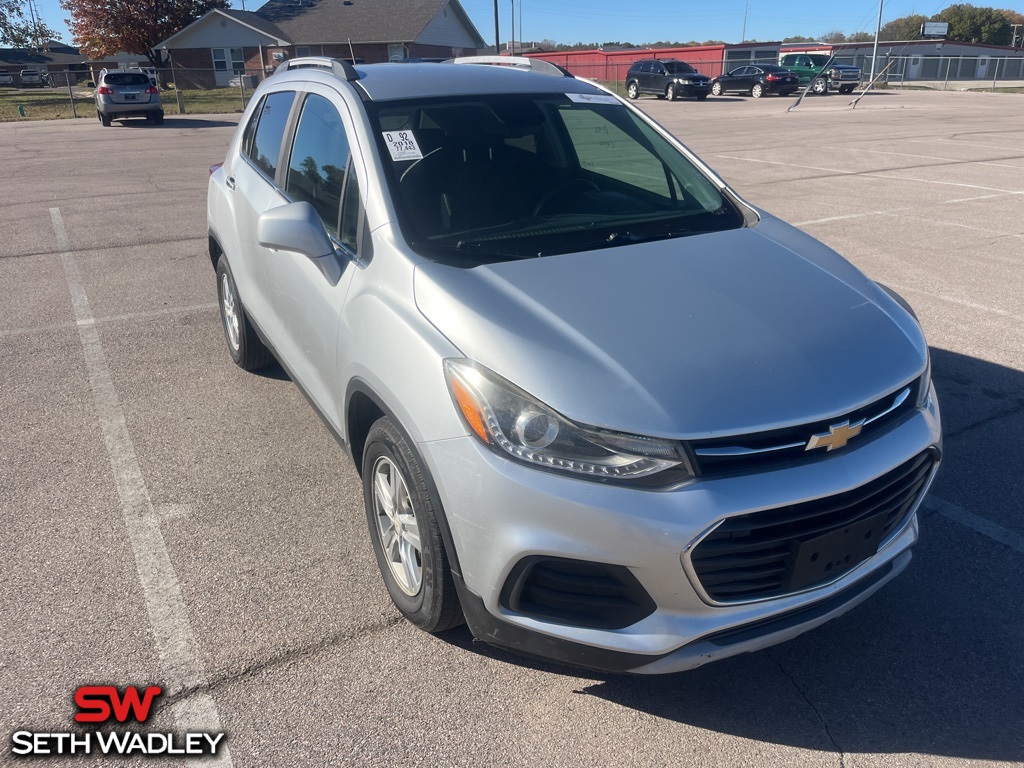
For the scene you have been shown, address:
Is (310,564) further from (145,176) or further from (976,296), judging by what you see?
(145,176)

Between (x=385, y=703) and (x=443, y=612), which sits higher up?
(x=443, y=612)

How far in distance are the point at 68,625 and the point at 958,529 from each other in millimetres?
3595

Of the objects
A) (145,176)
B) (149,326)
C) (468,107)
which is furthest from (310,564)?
(145,176)

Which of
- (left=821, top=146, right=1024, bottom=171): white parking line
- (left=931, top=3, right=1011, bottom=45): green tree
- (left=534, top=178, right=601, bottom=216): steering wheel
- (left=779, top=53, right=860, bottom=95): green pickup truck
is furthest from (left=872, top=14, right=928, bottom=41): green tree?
(left=534, top=178, right=601, bottom=216): steering wheel

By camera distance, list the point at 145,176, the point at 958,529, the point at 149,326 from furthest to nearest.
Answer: the point at 145,176 → the point at 149,326 → the point at 958,529

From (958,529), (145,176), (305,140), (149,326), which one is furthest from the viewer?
(145,176)

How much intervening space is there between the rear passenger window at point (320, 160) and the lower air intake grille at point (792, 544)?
2.05 meters

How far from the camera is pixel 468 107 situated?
12.4 feet

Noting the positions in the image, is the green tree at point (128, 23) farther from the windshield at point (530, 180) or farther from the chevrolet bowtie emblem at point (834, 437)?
the chevrolet bowtie emblem at point (834, 437)

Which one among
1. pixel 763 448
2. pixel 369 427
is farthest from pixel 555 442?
pixel 369 427

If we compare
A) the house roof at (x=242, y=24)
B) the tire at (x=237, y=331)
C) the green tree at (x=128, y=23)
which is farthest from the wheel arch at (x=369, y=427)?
the green tree at (x=128, y=23)

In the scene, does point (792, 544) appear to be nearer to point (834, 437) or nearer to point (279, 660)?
point (834, 437)

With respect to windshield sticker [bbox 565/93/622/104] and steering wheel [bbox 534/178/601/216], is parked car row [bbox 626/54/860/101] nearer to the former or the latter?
windshield sticker [bbox 565/93/622/104]

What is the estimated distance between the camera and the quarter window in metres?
3.55
